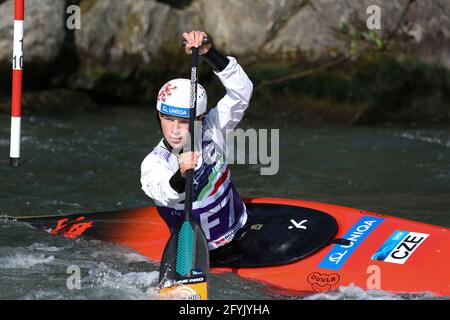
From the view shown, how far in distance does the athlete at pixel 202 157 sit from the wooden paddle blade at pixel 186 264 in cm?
13

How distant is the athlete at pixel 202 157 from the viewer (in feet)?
14.6

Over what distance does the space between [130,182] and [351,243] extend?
2.92 metres

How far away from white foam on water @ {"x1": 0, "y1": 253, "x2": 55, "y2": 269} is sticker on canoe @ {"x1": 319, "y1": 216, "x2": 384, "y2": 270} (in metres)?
1.62

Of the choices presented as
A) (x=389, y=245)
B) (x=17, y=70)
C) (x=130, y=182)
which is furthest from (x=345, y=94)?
(x=389, y=245)

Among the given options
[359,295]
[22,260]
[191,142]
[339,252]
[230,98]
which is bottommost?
[22,260]

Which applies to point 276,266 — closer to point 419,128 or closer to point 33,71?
point 419,128

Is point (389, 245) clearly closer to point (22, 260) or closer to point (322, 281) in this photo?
point (322, 281)

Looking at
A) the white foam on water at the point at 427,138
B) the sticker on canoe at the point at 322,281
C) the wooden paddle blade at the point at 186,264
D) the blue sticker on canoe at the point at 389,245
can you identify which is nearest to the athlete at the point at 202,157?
the wooden paddle blade at the point at 186,264

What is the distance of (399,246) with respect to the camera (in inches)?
187

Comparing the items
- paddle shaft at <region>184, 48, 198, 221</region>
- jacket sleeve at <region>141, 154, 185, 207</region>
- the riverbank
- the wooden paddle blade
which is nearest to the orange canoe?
the wooden paddle blade

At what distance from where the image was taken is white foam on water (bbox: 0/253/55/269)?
4.95 m

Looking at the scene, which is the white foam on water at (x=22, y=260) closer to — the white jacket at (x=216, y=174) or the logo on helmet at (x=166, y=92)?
the white jacket at (x=216, y=174)

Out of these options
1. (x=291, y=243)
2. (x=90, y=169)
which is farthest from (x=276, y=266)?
→ (x=90, y=169)
